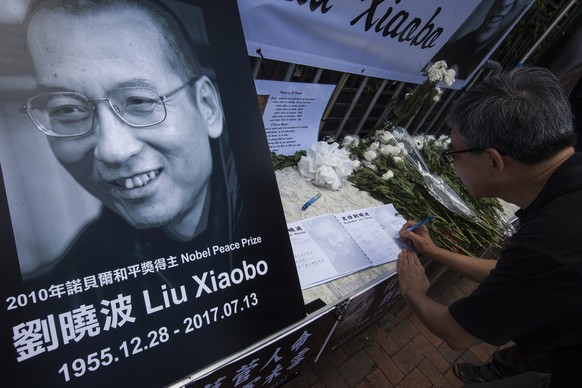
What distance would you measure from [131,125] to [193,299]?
1.68ft

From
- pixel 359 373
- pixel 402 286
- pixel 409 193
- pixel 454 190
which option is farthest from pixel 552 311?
pixel 359 373

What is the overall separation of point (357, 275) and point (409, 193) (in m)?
0.91

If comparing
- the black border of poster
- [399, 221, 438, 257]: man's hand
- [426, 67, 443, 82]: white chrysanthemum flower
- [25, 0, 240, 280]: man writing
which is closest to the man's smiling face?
[25, 0, 240, 280]: man writing

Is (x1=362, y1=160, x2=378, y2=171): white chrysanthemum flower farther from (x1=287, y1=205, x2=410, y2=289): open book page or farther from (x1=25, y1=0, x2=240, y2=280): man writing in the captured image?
(x1=25, y1=0, x2=240, y2=280): man writing

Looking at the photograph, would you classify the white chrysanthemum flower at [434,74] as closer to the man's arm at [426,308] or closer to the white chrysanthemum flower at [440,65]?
the white chrysanthemum flower at [440,65]

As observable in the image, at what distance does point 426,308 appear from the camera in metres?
1.44

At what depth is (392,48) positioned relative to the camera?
215 centimetres

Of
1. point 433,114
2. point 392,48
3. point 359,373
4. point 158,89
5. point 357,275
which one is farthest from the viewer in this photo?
point 433,114

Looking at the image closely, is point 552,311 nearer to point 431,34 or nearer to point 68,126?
point 68,126

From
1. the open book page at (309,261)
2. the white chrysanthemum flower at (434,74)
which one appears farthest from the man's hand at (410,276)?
the white chrysanthemum flower at (434,74)

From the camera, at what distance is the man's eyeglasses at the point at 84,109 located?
2.35 ft

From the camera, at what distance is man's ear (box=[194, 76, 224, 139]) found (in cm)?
97

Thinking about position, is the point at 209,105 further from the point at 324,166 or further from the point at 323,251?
the point at 324,166

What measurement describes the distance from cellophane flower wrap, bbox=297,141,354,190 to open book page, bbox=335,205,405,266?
0.25 metres
